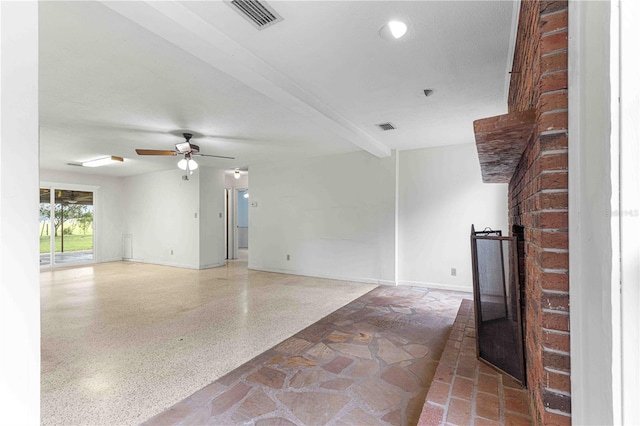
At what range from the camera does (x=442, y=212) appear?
506cm

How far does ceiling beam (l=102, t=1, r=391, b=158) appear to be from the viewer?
5.59 feet

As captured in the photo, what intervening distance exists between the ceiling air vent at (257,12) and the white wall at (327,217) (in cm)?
386

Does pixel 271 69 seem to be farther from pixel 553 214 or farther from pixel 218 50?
pixel 553 214

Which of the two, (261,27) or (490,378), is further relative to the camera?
(261,27)

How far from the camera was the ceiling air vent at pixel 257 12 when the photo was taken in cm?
178

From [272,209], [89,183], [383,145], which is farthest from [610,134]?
[89,183]

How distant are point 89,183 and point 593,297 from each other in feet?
33.5

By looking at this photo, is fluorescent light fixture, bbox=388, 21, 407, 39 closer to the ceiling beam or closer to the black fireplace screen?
the ceiling beam

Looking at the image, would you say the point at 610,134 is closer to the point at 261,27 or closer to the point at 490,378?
the point at 490,378

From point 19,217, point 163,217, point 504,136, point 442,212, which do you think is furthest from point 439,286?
point 163,217

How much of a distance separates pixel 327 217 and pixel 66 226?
7.14 metres

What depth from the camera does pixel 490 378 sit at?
5.92 feet

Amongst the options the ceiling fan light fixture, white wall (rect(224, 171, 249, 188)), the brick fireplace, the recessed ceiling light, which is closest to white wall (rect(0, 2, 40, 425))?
the brick fireplace

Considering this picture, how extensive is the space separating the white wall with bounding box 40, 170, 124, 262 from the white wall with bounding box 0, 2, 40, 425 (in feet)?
28.9
